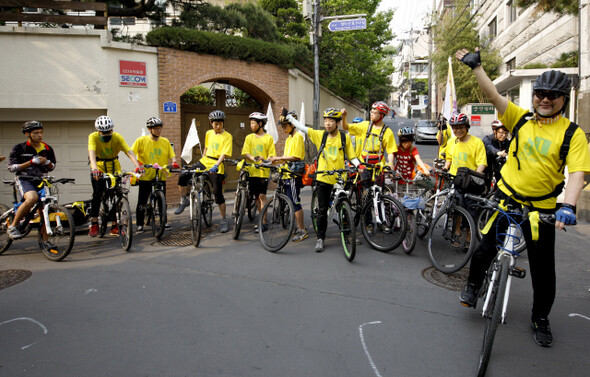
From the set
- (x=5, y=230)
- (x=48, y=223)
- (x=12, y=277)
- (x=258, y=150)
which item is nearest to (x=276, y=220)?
(x=258, y=150)

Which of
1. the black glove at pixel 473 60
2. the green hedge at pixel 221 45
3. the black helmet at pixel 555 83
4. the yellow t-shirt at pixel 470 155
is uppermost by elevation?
the green hedge at pixel 221 45

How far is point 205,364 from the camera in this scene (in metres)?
3.23

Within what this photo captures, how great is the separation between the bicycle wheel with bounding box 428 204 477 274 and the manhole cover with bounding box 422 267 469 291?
93 millimetres

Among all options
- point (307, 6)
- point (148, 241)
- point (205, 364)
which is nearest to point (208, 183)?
point (148, 241)

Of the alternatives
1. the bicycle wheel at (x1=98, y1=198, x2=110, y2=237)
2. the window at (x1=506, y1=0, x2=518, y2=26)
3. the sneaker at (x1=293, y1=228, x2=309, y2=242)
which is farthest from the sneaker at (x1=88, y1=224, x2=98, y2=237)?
the window at (x1=506, y1=0, x2=518, y2=26)

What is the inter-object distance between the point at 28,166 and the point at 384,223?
5.04m

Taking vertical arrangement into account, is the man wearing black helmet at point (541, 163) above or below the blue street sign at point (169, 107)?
below

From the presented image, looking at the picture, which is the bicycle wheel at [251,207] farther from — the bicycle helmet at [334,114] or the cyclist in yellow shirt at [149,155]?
the bicycle helmet at [334,114]

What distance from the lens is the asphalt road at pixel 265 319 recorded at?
325 centimetres

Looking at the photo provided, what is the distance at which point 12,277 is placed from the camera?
534cm

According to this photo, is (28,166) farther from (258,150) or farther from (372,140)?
(372,140)

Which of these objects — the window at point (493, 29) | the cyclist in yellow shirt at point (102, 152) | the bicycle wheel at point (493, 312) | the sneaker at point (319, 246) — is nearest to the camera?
the bicycle wheel at point (493, 312)

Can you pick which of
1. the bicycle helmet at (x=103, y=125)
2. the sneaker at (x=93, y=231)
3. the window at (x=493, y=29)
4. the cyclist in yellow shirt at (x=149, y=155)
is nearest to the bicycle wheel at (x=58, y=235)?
the sneaker at (x=93, y=231)

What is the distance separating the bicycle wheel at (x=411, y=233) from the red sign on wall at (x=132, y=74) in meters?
7.10
